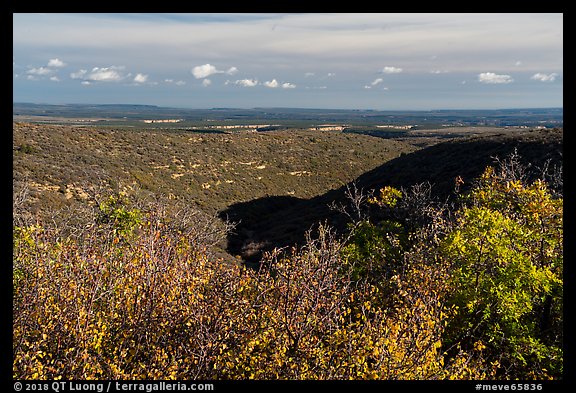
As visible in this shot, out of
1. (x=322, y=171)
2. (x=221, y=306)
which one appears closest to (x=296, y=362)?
(x=221, y=306)

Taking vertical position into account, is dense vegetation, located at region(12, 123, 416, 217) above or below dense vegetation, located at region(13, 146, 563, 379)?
above

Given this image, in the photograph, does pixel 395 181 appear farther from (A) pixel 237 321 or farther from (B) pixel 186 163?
(A) pixel 237 321

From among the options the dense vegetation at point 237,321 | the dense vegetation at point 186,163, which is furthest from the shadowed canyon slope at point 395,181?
the dense vegetation at point 237,321

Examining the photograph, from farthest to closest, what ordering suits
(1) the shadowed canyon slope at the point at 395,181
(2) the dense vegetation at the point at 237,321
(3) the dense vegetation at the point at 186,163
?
(3) the dense vegetation at the point at 186,163 → (1) the shadowed canyon slope at the point at 395,181 → (2) the dense vegetation at the point at 237,321

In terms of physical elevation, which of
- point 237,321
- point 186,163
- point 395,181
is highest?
point 186,163

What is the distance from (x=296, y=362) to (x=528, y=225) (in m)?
11.0

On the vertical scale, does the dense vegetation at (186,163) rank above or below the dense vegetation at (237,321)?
above

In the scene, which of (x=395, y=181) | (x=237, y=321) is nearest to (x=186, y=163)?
(x=395, y=181)

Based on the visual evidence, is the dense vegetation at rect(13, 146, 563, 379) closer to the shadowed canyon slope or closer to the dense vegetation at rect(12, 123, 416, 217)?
the shadowed canyon slope

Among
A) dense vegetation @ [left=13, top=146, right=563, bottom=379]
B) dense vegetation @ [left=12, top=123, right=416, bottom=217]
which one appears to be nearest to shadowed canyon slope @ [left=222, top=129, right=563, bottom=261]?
dense vegetation @ [left=12, top=123, right=416, bottom=217]

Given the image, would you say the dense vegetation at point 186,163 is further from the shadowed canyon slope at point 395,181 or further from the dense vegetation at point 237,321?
the dense vegetation at point 237,321

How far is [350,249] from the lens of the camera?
53.1ft
